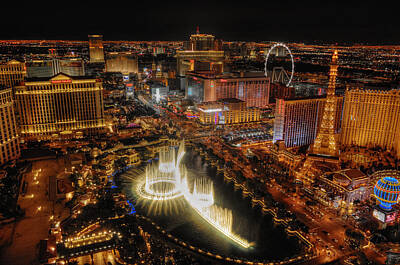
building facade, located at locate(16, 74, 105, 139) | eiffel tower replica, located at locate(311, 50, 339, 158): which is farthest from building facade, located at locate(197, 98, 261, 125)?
eiffel tower replica, located at locate(311, 50, 339, 158)

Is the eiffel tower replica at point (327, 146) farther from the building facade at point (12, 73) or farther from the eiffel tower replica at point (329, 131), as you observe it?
the building facade at point (12, 73)

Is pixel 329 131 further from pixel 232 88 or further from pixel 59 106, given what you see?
pixel 59 106

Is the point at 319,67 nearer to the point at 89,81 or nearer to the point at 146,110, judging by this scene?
the point at 146,110

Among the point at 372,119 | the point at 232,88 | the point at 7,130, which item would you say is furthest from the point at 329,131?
the point at 7,130

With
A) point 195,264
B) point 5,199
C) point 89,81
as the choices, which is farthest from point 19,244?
point 89,81

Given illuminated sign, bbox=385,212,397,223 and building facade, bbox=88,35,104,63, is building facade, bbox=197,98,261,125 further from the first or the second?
building facade, bbox=88,35,104,63

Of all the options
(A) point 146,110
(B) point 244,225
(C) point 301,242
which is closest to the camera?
(C) point 301,242
